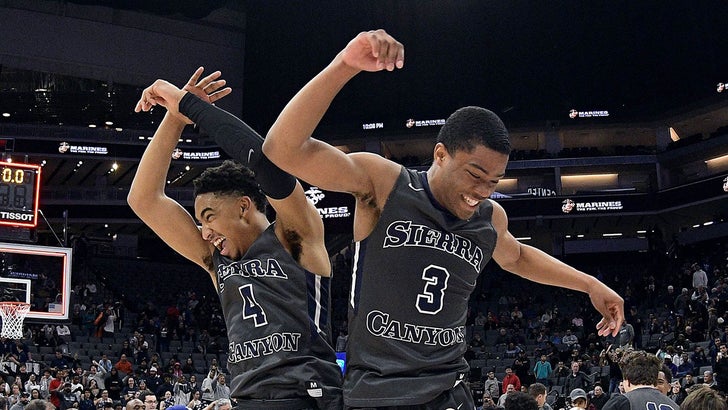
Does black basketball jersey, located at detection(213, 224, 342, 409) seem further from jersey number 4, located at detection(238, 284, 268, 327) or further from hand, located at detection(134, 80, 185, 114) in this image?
hand, located at detection(134, 80, 185, 114)

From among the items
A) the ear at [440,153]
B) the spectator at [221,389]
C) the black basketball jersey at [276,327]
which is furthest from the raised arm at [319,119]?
the spectator at [221,389]

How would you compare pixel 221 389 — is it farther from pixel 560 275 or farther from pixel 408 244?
pixel 408 244

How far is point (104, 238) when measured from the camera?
43.1 metres

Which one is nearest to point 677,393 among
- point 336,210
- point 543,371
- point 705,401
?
point 543,371

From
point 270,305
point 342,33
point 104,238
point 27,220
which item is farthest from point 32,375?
point 342,33

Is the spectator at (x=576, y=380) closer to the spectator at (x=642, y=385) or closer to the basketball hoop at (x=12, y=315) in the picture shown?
the basketball hoop at (x=12, y=315)

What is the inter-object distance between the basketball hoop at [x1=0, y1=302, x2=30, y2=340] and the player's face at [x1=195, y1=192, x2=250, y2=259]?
1516cm

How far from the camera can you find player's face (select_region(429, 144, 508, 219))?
133 inches

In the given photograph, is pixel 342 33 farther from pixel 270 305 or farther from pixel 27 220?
pixel 270 305

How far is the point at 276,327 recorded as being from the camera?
12.2 ft

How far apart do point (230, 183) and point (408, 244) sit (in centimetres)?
102

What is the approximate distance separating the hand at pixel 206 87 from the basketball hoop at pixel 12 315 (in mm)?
15002

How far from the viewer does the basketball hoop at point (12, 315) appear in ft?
58.4

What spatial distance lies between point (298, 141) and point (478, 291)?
112ft
